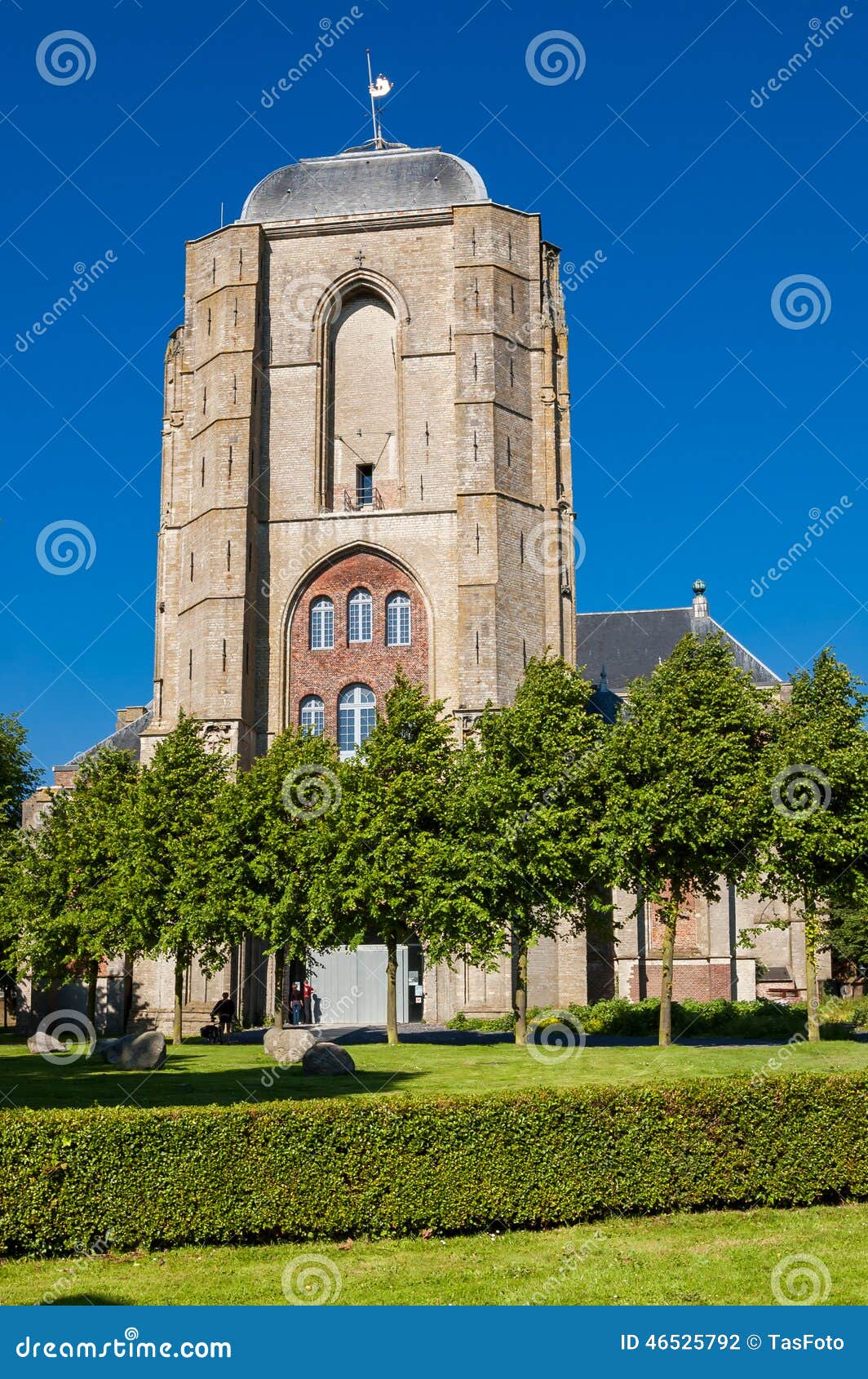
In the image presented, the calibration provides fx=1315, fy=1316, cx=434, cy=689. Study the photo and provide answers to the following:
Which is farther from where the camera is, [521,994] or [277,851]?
[277,851]

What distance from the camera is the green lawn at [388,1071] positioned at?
2036 cm

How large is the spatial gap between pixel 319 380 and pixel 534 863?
70.8 ft

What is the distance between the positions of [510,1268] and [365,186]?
40.9 m

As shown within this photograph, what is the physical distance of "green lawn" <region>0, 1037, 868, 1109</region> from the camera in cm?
2036

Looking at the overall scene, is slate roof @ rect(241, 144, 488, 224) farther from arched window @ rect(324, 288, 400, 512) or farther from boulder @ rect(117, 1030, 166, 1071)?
boulder @ rect(117, 1030, 166, 1071)

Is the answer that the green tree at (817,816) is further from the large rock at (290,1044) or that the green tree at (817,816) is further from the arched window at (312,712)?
the arched window at (312,712)

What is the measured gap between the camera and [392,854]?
2967 cm

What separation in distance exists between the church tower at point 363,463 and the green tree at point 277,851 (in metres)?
8.27

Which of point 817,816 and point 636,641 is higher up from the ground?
point 636,641

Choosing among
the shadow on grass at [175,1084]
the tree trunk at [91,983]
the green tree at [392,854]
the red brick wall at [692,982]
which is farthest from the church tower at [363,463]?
the shadow on grass at [175,1084]

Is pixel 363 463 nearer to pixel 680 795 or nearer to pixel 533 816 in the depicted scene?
pixel 533 816

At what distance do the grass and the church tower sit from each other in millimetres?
27375

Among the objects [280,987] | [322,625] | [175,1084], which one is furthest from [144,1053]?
[322,625]

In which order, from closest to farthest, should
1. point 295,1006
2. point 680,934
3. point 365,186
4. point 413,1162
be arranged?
point 413,1162 < point 295,1006 < point 365,186 < point 680,934
